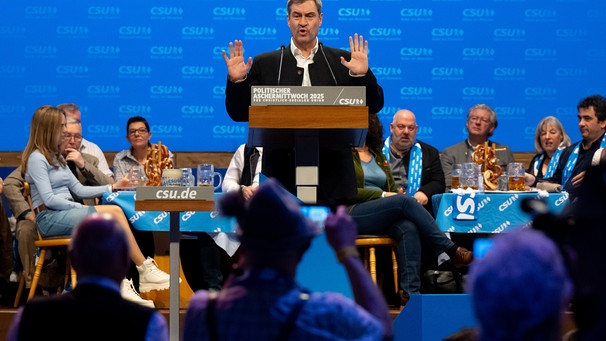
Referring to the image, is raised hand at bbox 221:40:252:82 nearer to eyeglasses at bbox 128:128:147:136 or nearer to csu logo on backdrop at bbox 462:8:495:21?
eyeglasses at bbox 128:128:147:136

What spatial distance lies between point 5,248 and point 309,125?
3513 millimetres

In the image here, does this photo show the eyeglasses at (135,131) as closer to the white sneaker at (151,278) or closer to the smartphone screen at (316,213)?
the white sneaker at (151,278)

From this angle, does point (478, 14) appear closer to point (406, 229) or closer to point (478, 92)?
point (478, 92)

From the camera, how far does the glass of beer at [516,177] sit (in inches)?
228

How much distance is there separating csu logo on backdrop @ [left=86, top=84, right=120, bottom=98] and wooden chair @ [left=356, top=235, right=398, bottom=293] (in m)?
3.21

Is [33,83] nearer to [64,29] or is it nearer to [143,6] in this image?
[64,29]

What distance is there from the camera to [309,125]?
11.8 ft

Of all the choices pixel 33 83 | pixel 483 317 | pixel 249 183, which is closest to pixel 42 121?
pixel 249 183

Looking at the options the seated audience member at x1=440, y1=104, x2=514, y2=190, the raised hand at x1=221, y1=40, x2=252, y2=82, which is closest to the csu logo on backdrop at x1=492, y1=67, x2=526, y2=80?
the seated audience member at x1=440, y1=104, x2=514, y2=190

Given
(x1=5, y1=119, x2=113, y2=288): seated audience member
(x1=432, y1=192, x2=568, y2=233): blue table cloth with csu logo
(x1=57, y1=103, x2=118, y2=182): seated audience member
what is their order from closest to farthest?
(x1=432, y1=192, x2=568, y2=233): blue table cloth with csu logo
(x1=5, y1=119, x2=113, y2=288): seated audience member
(x1=57, y1=103, x2=118, y2=182): seated audience member

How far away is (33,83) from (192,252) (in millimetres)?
2457

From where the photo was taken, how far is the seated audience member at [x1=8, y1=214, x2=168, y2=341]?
208 centimetres

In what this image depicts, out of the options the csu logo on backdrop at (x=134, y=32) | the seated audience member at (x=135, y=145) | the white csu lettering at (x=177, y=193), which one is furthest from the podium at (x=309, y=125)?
the csu logo on backdrop at (x=134, y=32)

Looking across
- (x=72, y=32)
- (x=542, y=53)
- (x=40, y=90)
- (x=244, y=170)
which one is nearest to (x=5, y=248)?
(x=244, y=170)
